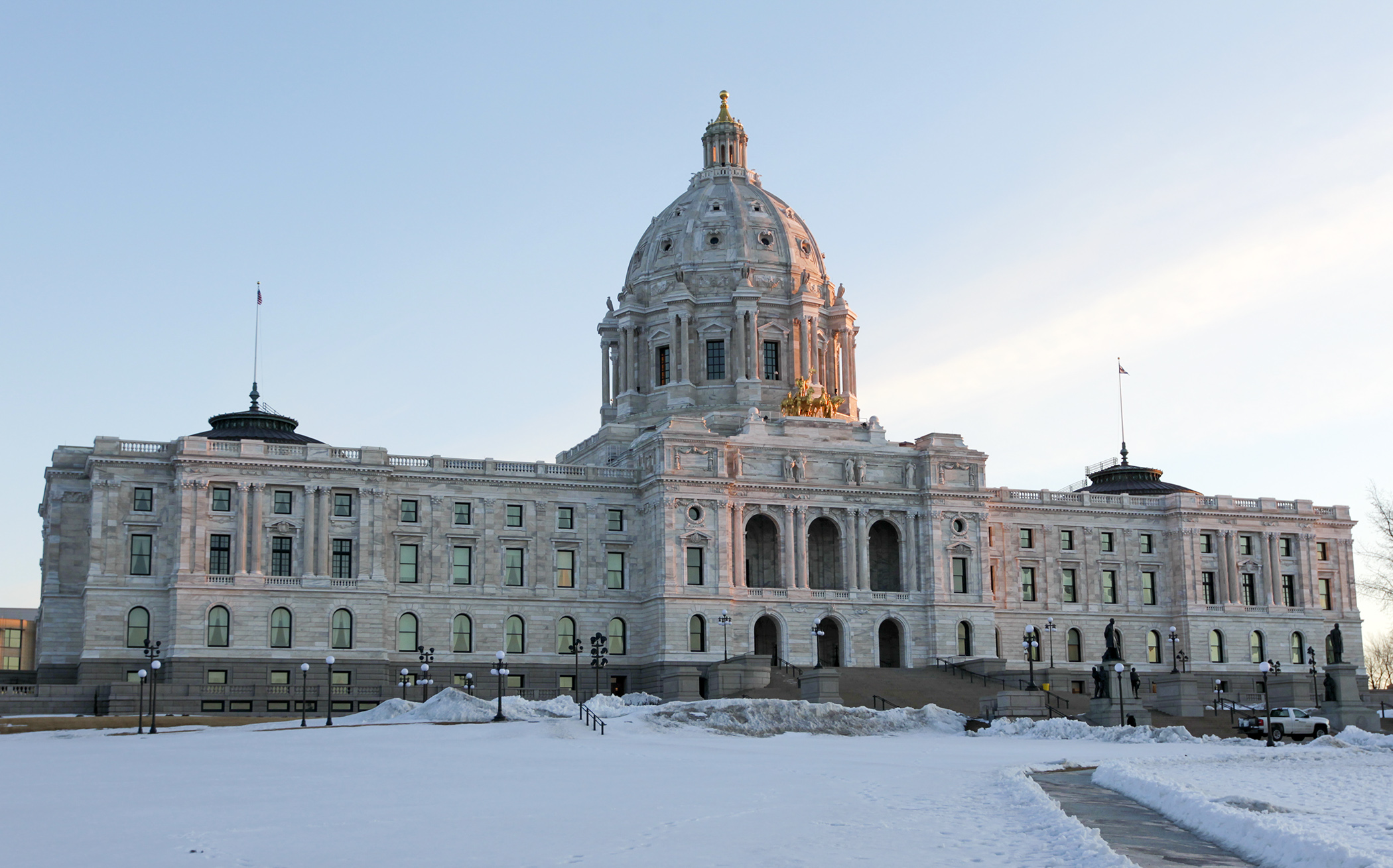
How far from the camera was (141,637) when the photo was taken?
3073 inches

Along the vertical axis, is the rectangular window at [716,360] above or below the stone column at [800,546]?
above

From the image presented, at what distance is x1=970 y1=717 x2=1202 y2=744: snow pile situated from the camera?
55219 millimetres

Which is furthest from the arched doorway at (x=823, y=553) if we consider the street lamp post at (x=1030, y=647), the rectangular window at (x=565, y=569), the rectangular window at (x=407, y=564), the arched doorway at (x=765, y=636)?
the rectangular window at (x=407, y=564)

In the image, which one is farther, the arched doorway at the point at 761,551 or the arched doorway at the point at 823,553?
the arched doorway at the point at 823,553

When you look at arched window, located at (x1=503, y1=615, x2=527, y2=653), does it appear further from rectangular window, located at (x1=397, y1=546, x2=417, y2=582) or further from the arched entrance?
the arched entrance

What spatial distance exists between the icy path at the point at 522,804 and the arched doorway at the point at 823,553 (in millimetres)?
42856

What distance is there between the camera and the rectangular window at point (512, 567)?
281ft

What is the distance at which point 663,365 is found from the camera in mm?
100625

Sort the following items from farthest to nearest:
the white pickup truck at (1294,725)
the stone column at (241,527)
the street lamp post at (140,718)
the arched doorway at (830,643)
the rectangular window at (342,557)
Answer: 1. the arched doorway at (830,643)
2. the rectangular window at (342,557)
3. the stone column at (241,527)
4. the white pickup truck at (1294,725)
5. the street lamp post at (140,718)

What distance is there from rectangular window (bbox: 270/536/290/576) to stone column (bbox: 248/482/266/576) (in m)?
0.65

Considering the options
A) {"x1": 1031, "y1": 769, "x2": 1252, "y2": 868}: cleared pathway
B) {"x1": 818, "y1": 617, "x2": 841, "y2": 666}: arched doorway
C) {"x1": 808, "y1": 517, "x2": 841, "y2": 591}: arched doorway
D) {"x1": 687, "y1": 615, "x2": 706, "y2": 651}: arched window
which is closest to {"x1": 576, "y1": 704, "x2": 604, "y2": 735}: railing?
{"x1": 1031, "y1": 769, "x2": 1252, "y2": 868}: cleared pathway

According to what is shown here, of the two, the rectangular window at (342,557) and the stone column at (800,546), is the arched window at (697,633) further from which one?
the rectangular window at (342,557)

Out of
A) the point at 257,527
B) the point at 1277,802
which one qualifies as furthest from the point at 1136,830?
the point at 257,527

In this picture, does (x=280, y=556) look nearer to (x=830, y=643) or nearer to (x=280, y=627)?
(x=280, y=627)
